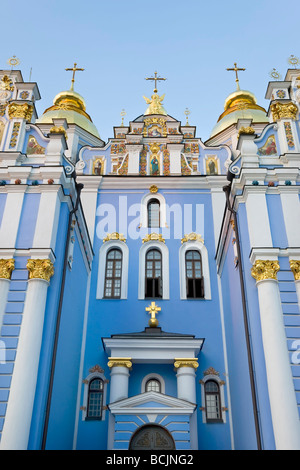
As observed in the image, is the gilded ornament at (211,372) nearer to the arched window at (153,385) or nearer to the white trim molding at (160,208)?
the arched window at (153,385)

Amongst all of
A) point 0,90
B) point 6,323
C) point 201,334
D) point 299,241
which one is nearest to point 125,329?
point 201,334

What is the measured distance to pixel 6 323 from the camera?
37.4 ft

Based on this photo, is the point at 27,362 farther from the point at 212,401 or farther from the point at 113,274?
the point at 113,274

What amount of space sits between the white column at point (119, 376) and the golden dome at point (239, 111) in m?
12.4

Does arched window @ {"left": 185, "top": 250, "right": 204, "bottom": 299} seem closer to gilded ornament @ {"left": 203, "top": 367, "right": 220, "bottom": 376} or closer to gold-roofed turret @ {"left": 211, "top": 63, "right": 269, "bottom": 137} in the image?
gilded ornament @ {"left": 203, "top": 367, "right": 220, "bottom": 376}

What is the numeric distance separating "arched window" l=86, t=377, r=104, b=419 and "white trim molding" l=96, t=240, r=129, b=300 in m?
2.90

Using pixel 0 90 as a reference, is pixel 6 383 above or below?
below

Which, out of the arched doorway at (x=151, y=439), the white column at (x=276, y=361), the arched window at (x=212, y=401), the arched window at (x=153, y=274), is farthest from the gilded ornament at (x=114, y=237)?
the white column at (x=276, y=361)

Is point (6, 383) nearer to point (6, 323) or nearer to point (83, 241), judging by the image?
point (6, 323)

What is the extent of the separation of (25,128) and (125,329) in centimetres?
703

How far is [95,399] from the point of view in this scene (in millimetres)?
15109

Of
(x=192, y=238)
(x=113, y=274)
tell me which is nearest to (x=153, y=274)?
(x=113, y=274)

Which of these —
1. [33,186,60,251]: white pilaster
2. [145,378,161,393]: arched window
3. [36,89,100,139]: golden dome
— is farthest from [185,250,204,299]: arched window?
[36,89,100,139]: golden dome

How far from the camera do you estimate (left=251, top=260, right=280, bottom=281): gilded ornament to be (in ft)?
38.4
